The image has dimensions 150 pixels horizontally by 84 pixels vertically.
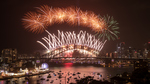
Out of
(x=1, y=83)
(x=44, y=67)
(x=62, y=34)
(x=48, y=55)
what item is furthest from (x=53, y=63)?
(x=1, y=83)

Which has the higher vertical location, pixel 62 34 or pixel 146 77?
pixel 62 34

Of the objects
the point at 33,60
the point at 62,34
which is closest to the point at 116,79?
the point at 62,34

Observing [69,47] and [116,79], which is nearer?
[116,79]

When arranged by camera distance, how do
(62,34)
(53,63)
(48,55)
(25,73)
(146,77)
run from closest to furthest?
(146,77) → (62,34) → (25,73) → (48,55) → (53,63)

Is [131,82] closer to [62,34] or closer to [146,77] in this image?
[146,77]

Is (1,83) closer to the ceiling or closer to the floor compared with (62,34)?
closer to the floor

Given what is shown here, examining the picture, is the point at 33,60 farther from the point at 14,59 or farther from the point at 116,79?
the point at 116,79

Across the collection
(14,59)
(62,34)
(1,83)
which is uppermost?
(62,34)

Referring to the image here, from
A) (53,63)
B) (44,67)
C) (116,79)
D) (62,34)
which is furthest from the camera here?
(53,63)

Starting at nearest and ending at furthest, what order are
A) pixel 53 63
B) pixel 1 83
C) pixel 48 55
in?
pixel 1 83
pixel 48 55
pixel 53 63
